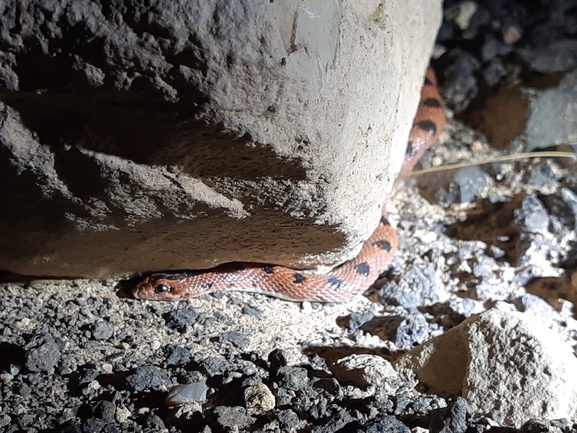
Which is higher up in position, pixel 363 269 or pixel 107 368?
pixel 363 269

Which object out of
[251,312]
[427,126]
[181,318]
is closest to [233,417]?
[181,318]

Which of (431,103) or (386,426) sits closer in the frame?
(386,426)

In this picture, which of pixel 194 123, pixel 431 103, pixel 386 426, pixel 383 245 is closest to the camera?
pixel 194 123

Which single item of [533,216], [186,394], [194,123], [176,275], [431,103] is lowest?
[186,394]

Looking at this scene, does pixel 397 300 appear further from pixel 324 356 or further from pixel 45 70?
pixel 45 70

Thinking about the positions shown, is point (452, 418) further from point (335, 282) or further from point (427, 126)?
point (427, 126)

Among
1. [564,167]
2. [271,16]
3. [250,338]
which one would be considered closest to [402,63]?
[271,16]

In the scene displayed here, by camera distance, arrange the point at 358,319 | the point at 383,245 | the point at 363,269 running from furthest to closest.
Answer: the point at 383,245 < the point at 363,269 < the point at 358,319
